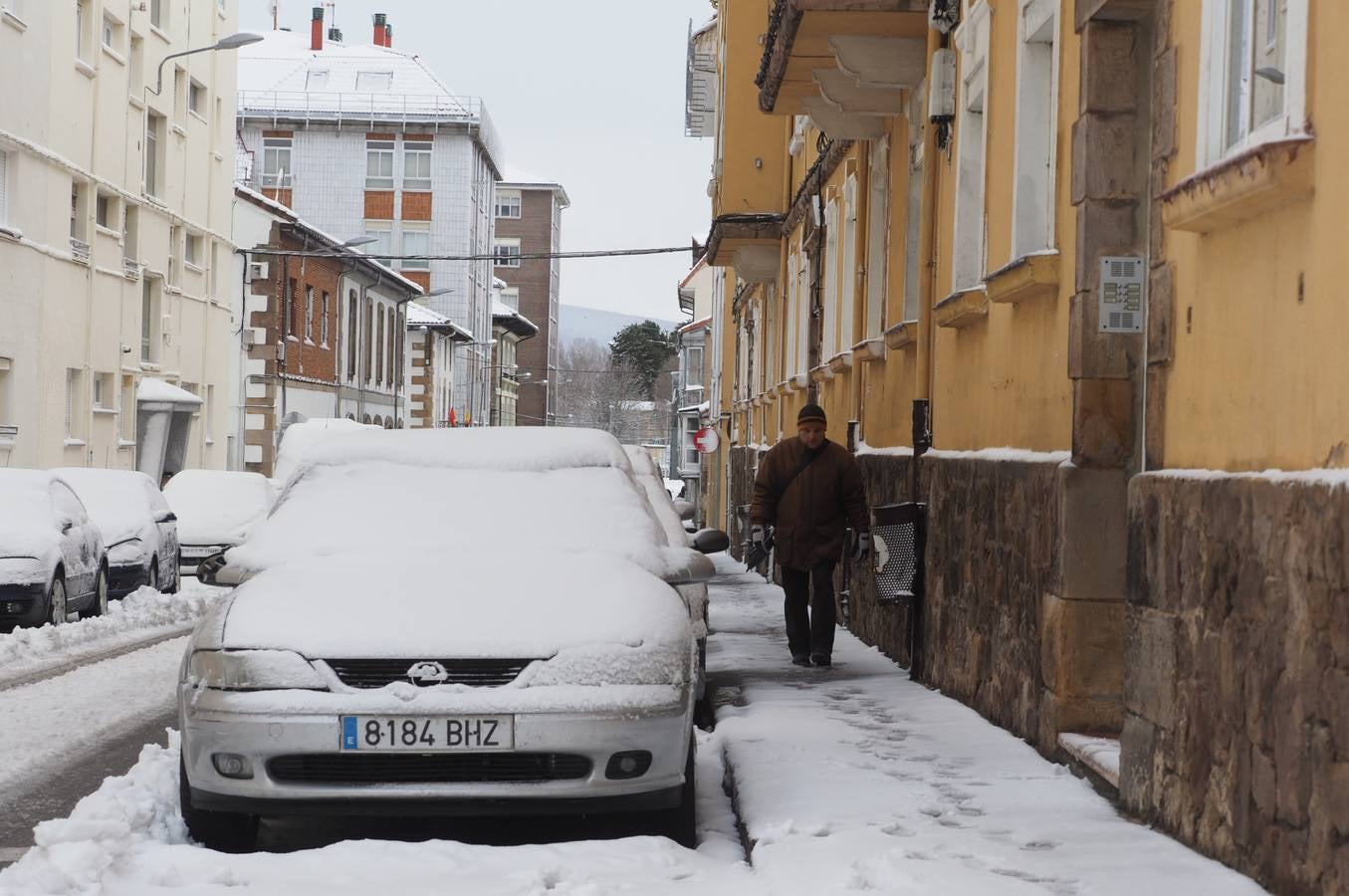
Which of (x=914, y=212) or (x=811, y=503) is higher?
(x=914, y=212)

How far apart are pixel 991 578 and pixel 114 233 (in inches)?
1130

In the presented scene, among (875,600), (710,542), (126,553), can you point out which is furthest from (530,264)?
(710,542)

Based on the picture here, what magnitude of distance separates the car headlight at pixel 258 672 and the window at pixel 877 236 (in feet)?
32.0

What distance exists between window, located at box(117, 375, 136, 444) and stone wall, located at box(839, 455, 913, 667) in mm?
23917

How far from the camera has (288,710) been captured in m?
6.02

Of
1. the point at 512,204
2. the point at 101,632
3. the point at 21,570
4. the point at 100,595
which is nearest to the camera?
the point at 21,570

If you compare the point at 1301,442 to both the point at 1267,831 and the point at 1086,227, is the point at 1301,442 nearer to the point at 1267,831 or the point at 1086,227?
the point at 1267,831

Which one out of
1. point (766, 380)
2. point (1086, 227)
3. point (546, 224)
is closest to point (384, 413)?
point (766, 380)

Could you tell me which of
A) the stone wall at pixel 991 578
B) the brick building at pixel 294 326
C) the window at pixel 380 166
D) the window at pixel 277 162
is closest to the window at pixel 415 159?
the window at pixel 380 166

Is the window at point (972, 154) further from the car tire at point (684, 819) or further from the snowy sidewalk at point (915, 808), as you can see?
the car tire at point (684, 819)

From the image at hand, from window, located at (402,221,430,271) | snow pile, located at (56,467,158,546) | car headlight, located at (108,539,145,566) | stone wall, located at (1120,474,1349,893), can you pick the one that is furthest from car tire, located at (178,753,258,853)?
window, located at (402,221,430,271)

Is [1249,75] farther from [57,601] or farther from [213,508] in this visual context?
→ [213,508]

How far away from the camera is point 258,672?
20.0ft

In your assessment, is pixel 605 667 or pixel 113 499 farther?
pixel 113 499
